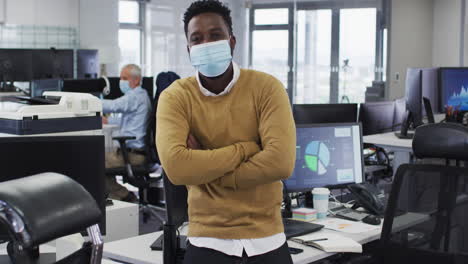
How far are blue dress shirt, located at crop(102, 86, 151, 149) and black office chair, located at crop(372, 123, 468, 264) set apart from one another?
11.1 feet

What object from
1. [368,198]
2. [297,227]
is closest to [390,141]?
[368,198]

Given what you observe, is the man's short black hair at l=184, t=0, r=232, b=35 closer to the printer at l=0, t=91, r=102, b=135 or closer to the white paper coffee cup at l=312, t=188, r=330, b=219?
the printer at l=0, t=91, r=102, b=135

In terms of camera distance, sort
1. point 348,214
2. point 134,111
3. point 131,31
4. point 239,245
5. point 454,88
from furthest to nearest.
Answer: point 131,31 → point 134,111 → point 454,88 → point 348,214 → point 239,245

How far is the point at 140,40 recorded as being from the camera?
9414 millimetres

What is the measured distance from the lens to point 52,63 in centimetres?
784

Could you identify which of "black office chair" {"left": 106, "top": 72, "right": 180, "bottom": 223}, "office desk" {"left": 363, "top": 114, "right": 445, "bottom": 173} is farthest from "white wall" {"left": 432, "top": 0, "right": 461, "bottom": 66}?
"black office chair" {"left": 106, "top": 72, "right": 180, "bottom": 223}

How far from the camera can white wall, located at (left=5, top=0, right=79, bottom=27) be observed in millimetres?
8453

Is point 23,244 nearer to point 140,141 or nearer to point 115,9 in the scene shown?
point 140,141

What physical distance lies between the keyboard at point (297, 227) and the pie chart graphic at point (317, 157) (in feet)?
1.08

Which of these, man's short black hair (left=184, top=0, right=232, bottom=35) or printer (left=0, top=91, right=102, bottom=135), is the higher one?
man's short black hair (left=184, top=0, right=232, bottom=35)

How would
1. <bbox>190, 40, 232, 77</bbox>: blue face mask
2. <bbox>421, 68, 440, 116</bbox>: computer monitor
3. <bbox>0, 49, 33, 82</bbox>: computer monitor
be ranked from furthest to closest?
<bbox>0, 49, 33, 82</bbox>: computer monitor
<bbox>421, 68, 440, 116</bbox>: computer monitor
<bbox>190, 40, 232, 77</bbox>: blue face mask

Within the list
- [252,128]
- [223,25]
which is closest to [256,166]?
[252,128]

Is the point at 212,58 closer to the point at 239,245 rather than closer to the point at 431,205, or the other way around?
the point at 239,245

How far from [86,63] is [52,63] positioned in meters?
0.55
